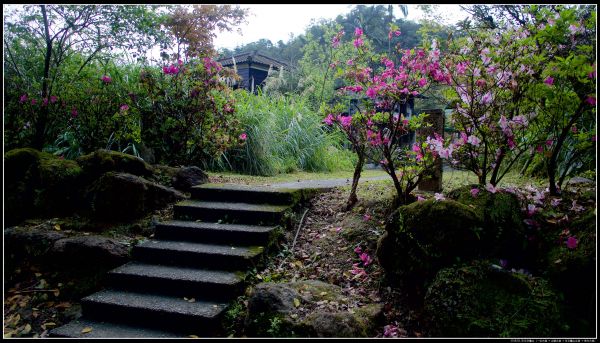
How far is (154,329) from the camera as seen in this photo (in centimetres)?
307

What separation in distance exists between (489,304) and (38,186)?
4899mm

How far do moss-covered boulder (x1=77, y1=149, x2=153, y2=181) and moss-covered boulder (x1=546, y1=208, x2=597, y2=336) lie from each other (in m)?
4.62

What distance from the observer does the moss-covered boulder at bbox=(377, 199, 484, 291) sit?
291cm

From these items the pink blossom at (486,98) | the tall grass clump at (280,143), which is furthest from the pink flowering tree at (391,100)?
→ the tall grass clump at (280,143)

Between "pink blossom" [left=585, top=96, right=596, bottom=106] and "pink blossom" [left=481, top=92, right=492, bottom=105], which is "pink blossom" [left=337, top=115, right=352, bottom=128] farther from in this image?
"pink blossom" [left=585, top=96, right=596, bottom=106]

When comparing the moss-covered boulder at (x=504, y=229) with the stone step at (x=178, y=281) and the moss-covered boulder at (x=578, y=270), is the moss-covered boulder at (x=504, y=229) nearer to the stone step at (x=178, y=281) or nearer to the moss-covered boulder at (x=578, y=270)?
the moss-covered boulder at (x=578, y=270)

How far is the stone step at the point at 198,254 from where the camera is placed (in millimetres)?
3648

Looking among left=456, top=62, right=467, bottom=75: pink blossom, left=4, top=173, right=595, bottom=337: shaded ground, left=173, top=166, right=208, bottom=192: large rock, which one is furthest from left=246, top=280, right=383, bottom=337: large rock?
left=173, top=166, right=208, bottom=192: large rock

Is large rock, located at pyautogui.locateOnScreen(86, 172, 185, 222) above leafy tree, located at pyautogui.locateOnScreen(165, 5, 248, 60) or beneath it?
beneath

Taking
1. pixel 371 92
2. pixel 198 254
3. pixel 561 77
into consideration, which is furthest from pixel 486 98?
pixel 198 254

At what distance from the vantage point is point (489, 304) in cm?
255

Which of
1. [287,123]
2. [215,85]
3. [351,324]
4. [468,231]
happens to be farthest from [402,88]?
[287,123]

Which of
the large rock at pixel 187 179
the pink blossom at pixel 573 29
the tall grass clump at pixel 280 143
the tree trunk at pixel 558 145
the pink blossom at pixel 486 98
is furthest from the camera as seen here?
the tall grass clump at pixel 280 143

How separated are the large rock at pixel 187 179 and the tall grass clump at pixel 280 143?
→ 6.65 feet
